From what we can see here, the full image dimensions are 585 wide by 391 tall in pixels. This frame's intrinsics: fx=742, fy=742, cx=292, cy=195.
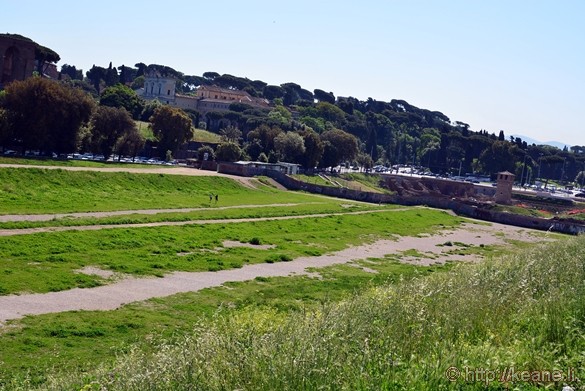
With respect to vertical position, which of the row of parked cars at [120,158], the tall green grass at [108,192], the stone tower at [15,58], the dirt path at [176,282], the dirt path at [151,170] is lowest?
the dirt path at [176,282]

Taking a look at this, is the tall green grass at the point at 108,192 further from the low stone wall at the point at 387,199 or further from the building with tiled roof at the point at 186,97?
the building with tiled roof at the point at 186,97

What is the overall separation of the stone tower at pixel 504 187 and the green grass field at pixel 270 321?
181 ft

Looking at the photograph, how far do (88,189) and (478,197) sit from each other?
5676cm

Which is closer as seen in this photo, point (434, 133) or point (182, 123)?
point (182, 123)

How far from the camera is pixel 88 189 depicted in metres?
48.3

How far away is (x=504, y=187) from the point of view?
289 ft

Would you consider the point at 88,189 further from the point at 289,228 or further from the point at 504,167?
the point at 504,167

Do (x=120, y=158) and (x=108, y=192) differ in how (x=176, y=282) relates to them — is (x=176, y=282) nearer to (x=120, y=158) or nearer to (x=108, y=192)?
(x=108, y=192)

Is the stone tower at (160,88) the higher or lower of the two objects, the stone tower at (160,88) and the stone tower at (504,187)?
the higher

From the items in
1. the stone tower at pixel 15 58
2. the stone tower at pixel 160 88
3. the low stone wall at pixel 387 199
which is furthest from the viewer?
the stone tower at pixel 160 88

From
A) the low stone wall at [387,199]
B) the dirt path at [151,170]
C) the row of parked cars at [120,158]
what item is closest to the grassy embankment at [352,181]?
the low stone wall at [387,199]

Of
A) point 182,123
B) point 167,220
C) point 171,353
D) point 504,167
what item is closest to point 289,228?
point 167,220

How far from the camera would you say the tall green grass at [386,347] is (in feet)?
31.2

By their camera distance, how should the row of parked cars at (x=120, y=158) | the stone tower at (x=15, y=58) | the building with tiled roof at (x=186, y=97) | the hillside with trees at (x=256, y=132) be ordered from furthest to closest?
the building with tiled roof at (x=186, y=97) → the stone tower at (x=15, y=58) → the row of parked cars at (x=120, y=158) → the hillside with trees at (x=256, y=132)
